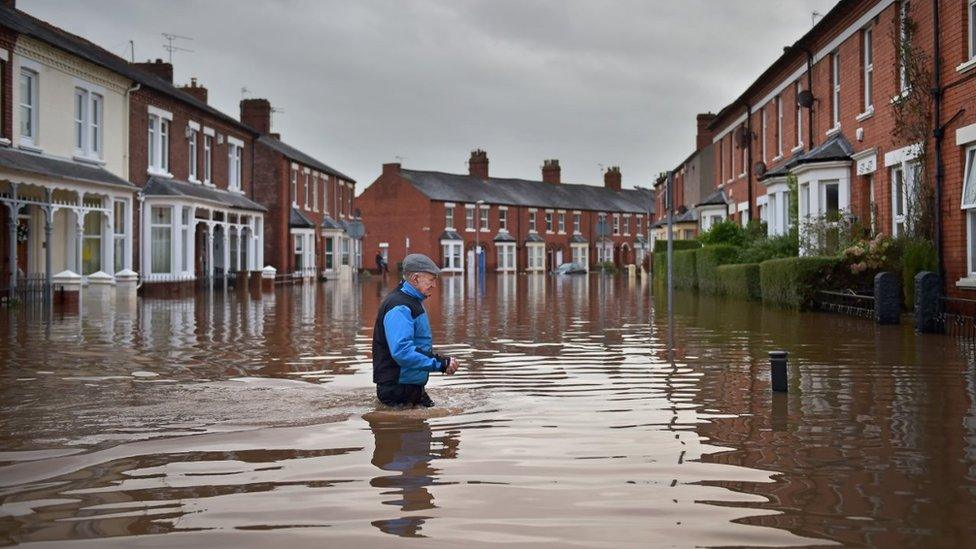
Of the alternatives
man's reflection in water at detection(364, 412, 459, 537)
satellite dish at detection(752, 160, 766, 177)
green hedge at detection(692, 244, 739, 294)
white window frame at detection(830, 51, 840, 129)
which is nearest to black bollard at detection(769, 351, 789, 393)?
man's reflection in water at detection(364, 412, 459, 537)

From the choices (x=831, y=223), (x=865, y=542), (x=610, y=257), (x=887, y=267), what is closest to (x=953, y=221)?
(x=887, y=267)

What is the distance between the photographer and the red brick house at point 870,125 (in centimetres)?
1673

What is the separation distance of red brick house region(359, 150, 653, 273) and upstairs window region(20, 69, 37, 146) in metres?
47.1

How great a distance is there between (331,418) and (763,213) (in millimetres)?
27453

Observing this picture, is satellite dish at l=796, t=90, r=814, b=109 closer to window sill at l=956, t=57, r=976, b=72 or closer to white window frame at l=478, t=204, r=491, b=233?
window sill at l=956, t=57, r=976, b=72

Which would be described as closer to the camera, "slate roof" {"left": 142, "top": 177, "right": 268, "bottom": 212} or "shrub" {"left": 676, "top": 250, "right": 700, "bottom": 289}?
"shrub" {"left": 676, "top": 250, "right": 700, "bottom": 289}

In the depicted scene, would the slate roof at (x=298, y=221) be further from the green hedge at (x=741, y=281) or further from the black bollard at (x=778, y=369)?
the black bollard at (x=778, y=369)

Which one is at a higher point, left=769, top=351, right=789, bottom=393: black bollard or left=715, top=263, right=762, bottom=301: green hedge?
left=715, top=263, right=762, bottom=301: green hedge

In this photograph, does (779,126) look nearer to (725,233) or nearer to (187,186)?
(725,233)

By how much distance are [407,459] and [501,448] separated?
0.69 m

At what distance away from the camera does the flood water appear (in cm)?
482

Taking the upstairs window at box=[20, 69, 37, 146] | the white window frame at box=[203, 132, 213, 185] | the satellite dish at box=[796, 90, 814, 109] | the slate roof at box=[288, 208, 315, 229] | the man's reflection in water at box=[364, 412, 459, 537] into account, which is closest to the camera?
the man's reflection in water at box=[364, 412, 459, 537]

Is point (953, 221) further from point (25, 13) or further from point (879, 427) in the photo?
point (25, 13)

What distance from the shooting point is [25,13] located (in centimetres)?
2936
